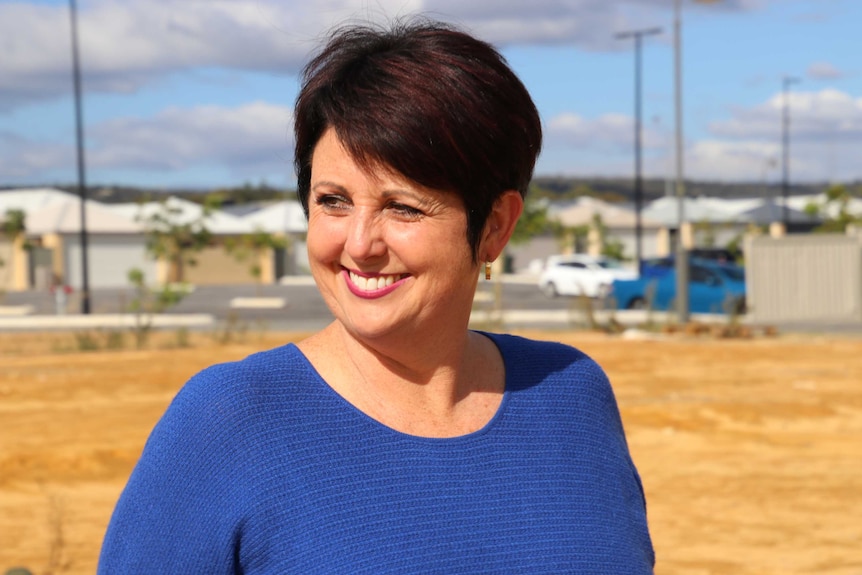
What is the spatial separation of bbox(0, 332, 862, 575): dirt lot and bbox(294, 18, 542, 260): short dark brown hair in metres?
5.46

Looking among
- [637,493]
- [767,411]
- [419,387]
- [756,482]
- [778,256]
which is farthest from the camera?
[778,256]

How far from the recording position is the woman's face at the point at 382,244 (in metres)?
1.95

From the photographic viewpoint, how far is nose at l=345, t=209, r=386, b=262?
1947mm

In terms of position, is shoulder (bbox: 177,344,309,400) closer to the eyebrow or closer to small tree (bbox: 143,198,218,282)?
the eyebrow

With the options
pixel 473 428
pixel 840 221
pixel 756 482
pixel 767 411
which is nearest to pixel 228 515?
pixel 473 428

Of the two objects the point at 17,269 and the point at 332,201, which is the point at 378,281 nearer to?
the point at 332,201

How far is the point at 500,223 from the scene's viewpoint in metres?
2.14

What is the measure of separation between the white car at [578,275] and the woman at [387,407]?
36680mm

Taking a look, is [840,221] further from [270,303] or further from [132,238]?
[132,238]

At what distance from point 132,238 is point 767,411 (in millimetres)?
48945

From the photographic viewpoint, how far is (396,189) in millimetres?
1934

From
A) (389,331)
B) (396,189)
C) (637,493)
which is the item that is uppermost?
(396,189)

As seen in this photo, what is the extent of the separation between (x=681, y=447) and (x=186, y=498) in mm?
9897

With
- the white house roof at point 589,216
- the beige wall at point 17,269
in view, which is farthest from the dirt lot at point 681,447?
the beige wall at point 17,269
